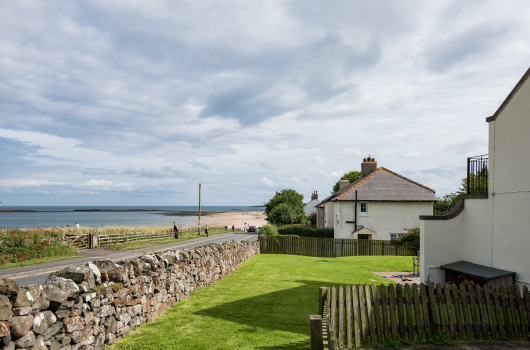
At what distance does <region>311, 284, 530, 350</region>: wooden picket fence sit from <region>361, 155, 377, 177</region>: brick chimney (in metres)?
31.5

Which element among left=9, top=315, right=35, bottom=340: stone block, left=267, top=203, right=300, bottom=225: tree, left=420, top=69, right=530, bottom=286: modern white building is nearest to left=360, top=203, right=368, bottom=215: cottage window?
left=420, top=69, right=530, bottom=286: modern white building

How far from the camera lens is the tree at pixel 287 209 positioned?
205 feet

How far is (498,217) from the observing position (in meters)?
10.0

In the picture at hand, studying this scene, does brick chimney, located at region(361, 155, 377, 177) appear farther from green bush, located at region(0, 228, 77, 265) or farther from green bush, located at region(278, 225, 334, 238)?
green bush, located at region(0, 228, 77, 265)

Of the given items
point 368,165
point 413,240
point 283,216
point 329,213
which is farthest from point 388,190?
point 283,216

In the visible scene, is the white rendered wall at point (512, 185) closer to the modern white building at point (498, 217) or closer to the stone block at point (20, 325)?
the modern white building at point (498, 217)

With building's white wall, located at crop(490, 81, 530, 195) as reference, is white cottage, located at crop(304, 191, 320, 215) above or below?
below

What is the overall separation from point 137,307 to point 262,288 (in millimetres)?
5444

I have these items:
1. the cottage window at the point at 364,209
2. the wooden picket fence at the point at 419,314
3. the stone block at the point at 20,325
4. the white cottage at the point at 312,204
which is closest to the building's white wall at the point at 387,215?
the cottage window at the point at 364,209

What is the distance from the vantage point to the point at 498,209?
1003 centimetres

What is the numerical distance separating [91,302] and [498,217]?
1050 centimetres

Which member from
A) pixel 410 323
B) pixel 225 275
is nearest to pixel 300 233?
pixel 225 275

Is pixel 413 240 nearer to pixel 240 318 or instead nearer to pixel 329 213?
pixel 240 318

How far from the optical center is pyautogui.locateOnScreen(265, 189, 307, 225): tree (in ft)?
205
